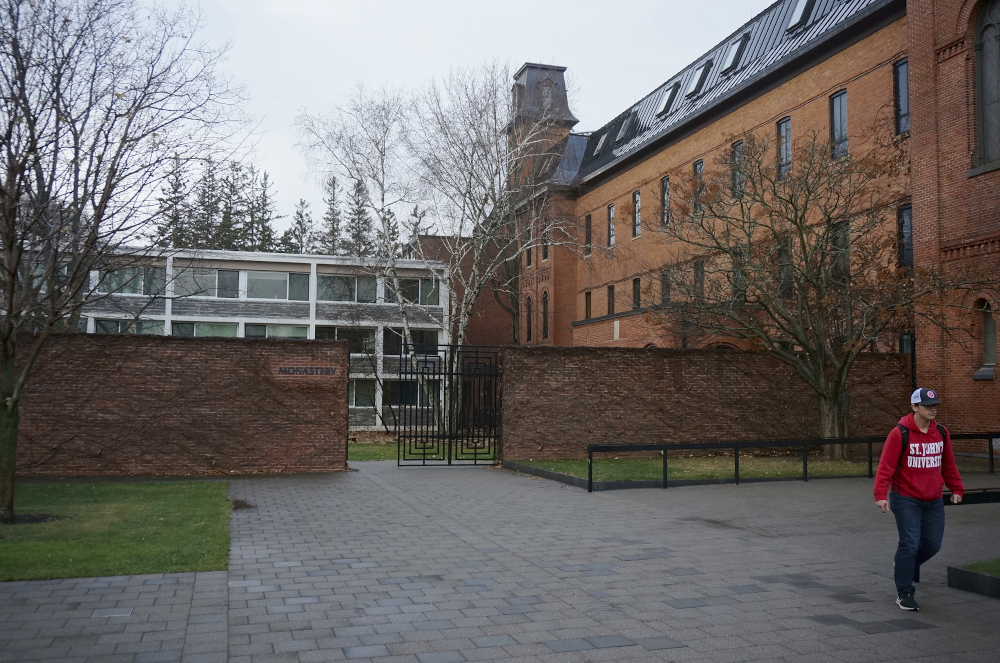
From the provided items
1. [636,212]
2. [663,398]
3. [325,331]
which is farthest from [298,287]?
[663,398]

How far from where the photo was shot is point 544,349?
2011cm

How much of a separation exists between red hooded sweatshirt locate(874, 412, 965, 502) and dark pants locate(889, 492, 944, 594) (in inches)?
3.0

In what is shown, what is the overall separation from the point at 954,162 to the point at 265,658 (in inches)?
797

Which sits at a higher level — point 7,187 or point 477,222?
point 477,222

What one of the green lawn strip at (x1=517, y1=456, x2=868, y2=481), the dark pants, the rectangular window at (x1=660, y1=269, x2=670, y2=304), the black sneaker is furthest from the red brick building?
the black sneaker

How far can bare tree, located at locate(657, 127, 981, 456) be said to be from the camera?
61.4 feet

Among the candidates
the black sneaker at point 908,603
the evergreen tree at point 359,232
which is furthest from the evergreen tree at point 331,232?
the black sneaker at point 908,603

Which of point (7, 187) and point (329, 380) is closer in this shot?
point (7, 187)

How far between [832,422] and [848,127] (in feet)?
32.1

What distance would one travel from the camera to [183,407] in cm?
1712

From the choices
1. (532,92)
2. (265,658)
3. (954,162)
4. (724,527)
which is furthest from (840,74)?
(265,658)

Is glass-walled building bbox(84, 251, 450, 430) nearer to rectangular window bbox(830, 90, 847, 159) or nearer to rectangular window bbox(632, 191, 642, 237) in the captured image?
rectangular window bbox(632, 191, 642, 237)

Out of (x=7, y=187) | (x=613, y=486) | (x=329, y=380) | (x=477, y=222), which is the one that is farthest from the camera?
(x=477, y=222)

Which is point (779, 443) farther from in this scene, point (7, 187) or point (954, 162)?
point (7, 187)
